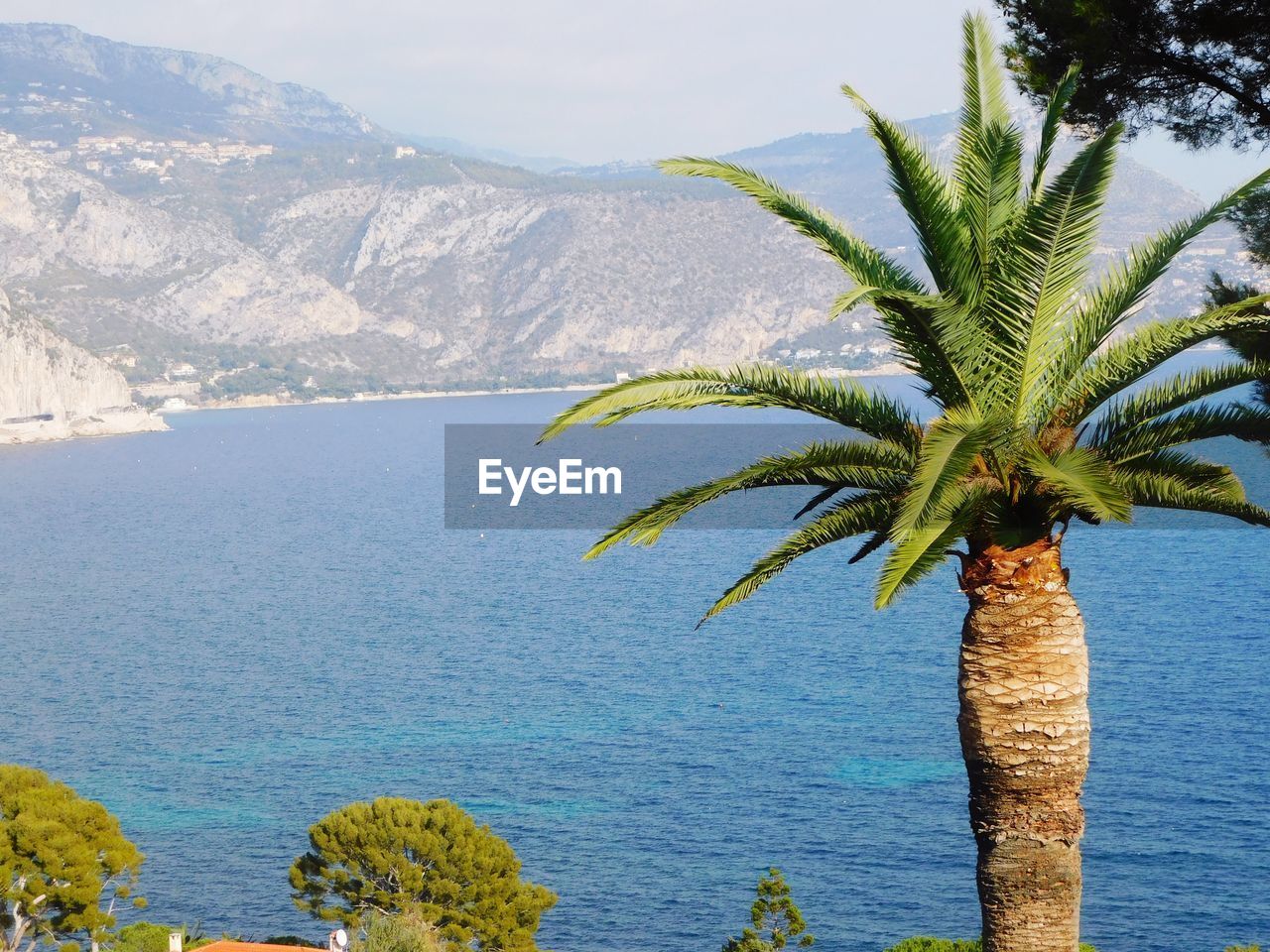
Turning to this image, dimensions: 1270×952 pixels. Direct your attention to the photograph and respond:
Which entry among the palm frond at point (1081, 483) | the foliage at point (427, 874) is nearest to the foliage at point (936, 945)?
the foliage at point (427, 874)

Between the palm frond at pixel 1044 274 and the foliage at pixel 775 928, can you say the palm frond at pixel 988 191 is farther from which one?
the foliage at pixel 775 928

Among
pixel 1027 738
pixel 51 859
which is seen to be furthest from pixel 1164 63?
pixel 51 859

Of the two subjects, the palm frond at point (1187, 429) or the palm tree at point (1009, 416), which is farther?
the palm frond at point (1187, 429)

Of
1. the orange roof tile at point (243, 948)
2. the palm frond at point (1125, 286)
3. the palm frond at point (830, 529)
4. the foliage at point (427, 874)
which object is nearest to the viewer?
the palm frond at point (1125, 286)

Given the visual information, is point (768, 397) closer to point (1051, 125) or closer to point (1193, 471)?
point (1051, 125)

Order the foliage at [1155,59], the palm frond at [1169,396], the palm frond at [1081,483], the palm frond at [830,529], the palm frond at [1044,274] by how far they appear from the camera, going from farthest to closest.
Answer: the foliage at [1155,59] → the palm frond at [830,529] → the palm frond at [1169,396] → the palm frond at [1044,274] → the palm frond at [1081,483]

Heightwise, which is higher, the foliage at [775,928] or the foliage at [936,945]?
the foliage at [936,945]

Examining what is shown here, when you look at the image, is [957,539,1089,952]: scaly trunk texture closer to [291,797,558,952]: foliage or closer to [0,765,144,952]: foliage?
[291,797,558,952]: foliage
